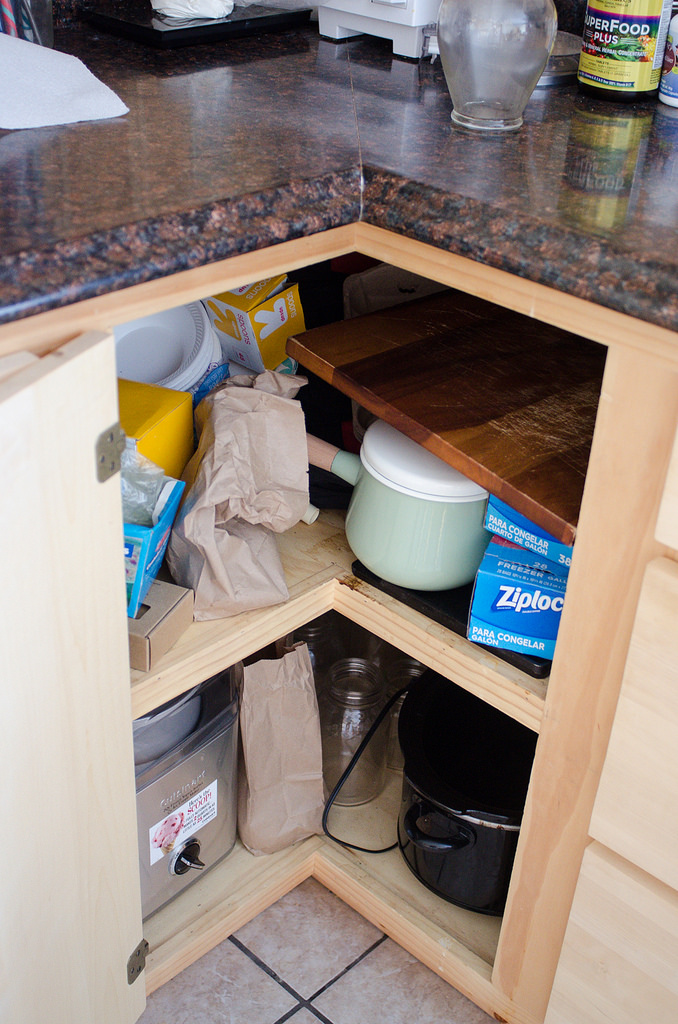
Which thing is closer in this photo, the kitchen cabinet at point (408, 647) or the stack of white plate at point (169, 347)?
the kitchen cabinet at point (408, 647)

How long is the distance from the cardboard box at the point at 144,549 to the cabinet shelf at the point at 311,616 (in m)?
0.07

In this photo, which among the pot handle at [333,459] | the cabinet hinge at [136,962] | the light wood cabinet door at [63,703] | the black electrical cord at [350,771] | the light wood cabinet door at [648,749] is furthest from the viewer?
the black electrical cord at [350,771]

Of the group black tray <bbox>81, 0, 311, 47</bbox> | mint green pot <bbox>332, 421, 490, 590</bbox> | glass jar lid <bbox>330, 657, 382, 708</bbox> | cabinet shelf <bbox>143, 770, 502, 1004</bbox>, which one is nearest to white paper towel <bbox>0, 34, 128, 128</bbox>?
black tray <bbox>81, 0, 311, 47</bbox>

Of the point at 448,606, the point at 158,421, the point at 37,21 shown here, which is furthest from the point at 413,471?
the point at 37,21

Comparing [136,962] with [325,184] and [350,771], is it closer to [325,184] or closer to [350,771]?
[350,771]

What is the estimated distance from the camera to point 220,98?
1.01 meters

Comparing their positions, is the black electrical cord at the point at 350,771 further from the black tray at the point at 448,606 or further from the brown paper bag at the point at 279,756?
the black tray at the point at 448,606

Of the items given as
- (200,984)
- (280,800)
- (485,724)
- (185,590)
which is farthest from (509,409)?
(200,984)

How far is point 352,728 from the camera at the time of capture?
4.51 ft

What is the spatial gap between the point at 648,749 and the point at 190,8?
1.02m

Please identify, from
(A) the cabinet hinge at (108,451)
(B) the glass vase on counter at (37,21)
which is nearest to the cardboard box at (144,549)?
(A) the cabinet hinge at (108,451)

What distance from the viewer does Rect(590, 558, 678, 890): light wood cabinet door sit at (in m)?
0.75

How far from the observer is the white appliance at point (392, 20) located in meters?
1.14

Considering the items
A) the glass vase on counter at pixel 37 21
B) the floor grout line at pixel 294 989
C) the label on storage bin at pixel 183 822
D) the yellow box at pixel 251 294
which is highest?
the glass vase on counter at pixel 37 21
